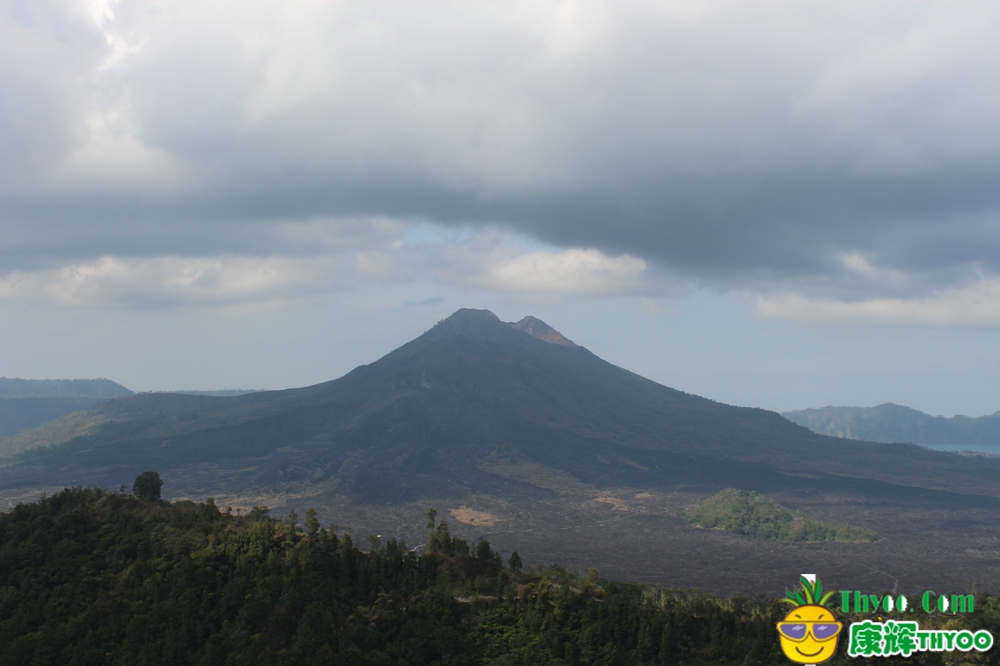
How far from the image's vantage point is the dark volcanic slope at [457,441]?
118m

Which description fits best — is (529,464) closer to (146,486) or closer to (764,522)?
(764,522)

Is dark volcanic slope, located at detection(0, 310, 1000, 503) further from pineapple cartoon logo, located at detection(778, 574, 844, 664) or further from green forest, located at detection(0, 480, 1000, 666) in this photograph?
pineapple cartoon logo, located at detection(778, 574, 844, 664)

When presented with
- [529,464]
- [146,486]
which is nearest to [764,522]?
[529,464]

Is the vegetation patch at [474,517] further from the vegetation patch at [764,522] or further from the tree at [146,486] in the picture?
the tree at [146,486]

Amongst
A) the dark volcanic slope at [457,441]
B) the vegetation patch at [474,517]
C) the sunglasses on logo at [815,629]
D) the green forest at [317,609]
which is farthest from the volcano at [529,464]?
the sunglasses on logo at [815,629]

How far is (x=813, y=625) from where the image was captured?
19875 millimetres

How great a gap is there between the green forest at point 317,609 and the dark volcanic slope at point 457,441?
246 ft

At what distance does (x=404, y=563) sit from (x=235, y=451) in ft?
372

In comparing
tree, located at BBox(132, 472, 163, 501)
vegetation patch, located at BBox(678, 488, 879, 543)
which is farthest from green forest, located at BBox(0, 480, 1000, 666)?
vegetation patch, located at BBox(678, 488, 879, 543)

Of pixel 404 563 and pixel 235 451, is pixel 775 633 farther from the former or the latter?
pixel 235 451

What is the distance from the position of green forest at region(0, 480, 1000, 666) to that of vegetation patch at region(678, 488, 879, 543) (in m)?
60.1

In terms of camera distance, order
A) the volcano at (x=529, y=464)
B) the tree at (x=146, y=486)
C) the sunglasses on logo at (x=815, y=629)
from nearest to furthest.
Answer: the sunglasses on logo at (x=815, y=629), the tree at (x=146, y=486), the volcano at (x=529, y=464)

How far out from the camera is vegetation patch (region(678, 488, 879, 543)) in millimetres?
86475

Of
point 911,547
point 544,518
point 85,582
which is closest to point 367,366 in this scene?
point 544,518
